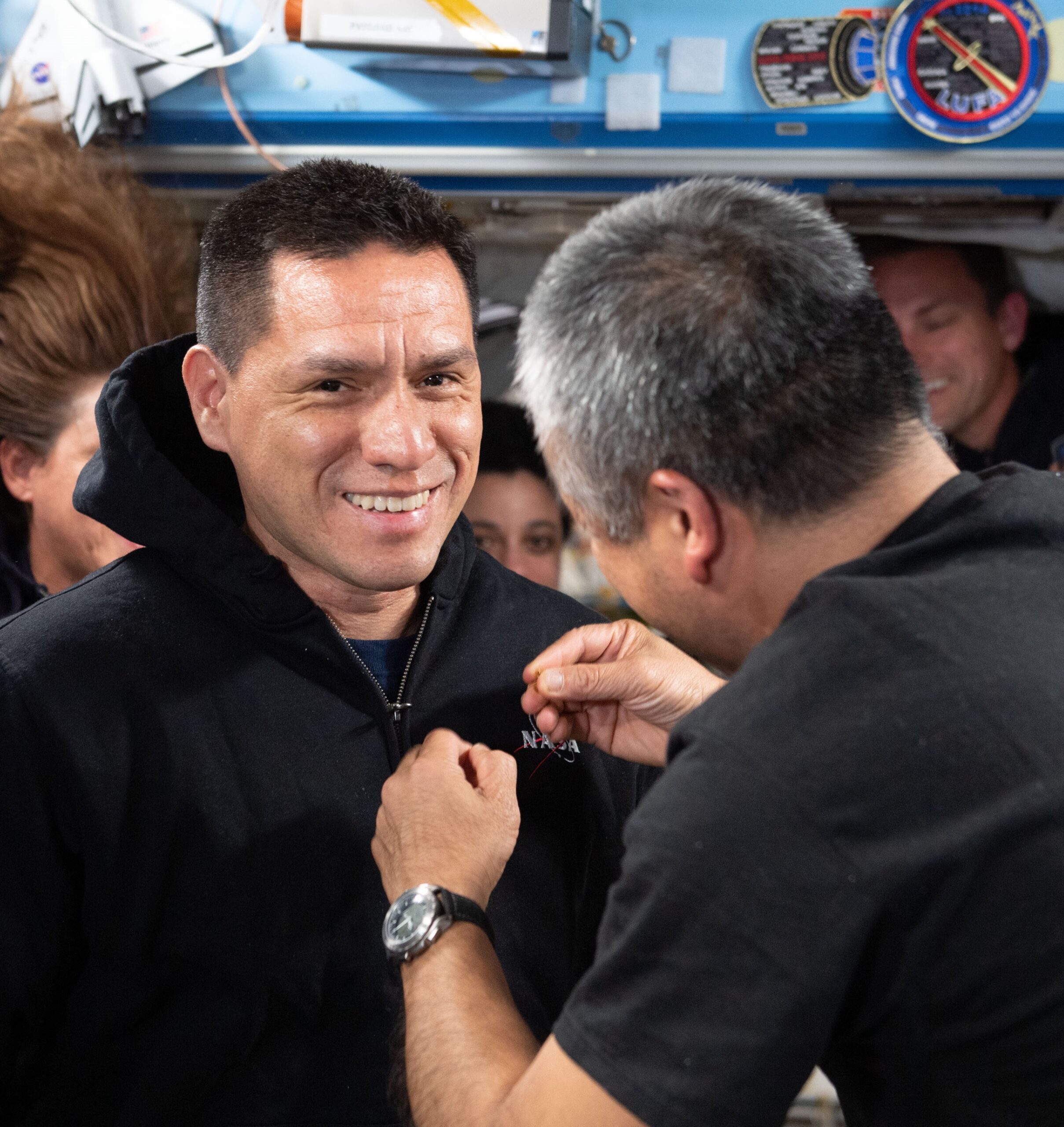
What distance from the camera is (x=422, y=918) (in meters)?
1.22

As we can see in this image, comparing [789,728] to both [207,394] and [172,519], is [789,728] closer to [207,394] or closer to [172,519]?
[172,519]

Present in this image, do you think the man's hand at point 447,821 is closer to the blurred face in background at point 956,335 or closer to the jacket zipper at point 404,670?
the jacket zipper at point 404,670

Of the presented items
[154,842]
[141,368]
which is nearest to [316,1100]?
[154,842]

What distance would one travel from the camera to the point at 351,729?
5.02ft

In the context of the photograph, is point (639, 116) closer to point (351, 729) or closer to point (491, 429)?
point (491, 429)

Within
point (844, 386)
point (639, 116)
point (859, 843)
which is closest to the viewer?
point (859, 843)

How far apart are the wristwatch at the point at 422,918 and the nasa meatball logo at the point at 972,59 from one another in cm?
162

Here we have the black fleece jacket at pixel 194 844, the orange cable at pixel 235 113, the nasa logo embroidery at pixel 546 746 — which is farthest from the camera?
the orange cable at pixel 235 113

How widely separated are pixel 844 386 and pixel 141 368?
101cm

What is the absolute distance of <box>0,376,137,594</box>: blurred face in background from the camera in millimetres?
2166

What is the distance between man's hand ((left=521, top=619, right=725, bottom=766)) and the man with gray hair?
0.27 meters

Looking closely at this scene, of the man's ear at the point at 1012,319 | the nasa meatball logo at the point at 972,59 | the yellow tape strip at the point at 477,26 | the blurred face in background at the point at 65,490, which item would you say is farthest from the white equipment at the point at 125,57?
the man's ear at the point at 1012,319

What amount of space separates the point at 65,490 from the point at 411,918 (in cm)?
131

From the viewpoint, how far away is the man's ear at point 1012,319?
2617 millimetres
